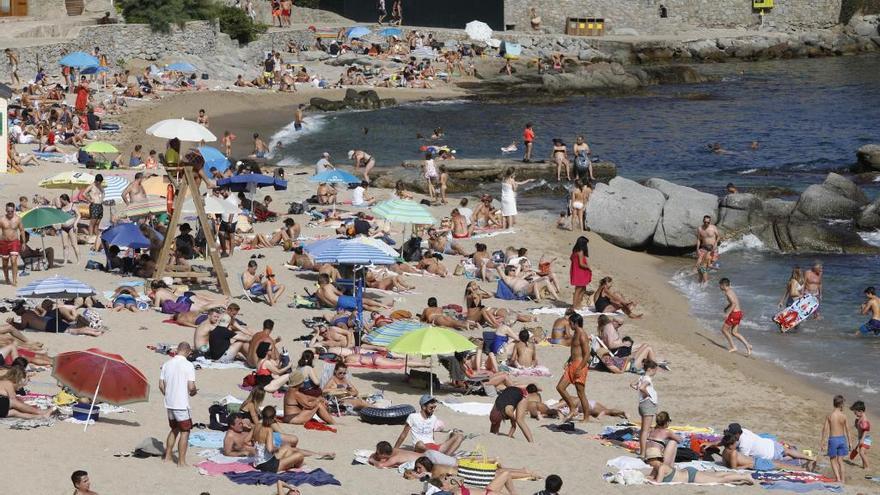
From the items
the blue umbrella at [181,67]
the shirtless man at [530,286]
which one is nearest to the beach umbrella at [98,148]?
the shirtless man at [530,286]

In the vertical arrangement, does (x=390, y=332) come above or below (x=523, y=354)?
above

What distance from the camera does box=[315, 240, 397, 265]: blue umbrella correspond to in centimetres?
1956

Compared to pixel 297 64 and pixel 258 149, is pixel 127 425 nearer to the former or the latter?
pixel 258 149

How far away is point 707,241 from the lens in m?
25.0

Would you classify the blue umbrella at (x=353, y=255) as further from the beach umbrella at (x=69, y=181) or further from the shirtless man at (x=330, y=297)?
the beach umbrella at (x=69, y=181)

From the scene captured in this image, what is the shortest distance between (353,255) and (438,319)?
5.06ft

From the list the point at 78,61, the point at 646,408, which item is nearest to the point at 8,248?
the point at 646,408

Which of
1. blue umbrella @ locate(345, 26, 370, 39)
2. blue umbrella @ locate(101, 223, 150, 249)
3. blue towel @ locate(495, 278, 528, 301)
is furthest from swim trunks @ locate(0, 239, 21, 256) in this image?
blue umbrella @ locate(345, 26, 370, 39)

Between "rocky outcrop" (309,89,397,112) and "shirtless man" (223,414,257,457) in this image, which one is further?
"rocky outcrop" (309,89,397,112)

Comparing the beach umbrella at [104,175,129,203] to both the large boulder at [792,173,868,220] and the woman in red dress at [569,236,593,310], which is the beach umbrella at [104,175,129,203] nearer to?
the woman in red dress at [569,236,593,310]

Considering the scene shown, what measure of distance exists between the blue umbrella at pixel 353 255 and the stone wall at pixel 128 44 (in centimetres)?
2466

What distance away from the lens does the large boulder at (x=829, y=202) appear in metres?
28.1

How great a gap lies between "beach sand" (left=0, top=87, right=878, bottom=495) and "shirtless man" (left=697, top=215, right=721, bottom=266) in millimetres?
786

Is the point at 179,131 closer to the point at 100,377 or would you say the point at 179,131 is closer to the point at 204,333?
the point at 204,333
